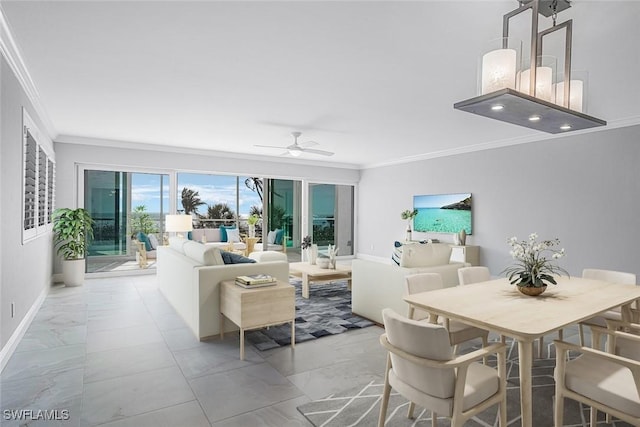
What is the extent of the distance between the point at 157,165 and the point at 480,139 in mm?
6068

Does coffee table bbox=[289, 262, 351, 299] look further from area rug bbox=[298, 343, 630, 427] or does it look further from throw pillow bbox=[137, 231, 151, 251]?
throw pillow bbox=[137, 231, 151, 251]

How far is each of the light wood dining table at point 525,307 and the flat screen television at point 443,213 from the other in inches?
163

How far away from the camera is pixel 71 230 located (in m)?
5.89

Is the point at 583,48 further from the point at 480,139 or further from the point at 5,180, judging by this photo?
the point at 5,180

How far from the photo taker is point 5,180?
293cm

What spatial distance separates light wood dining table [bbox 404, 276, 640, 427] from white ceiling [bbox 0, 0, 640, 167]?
1.87 metres

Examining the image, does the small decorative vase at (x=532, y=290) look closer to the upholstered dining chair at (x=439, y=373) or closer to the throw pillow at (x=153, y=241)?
the upholstered dining chair at (x=439, y=373)

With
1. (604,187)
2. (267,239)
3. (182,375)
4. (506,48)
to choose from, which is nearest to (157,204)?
(267,239)

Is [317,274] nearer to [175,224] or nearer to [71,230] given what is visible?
[175,224]

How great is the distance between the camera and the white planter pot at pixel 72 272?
5.86m

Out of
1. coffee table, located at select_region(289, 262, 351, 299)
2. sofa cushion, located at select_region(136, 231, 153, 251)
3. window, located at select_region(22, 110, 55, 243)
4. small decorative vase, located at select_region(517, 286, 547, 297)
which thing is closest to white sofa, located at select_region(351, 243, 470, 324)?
coffee table, located at select_region(289, 262, 351, 299)

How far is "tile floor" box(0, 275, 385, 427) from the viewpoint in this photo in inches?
89.4

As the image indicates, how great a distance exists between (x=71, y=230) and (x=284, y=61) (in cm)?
487

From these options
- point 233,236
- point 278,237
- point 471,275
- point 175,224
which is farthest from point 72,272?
point 471,275
